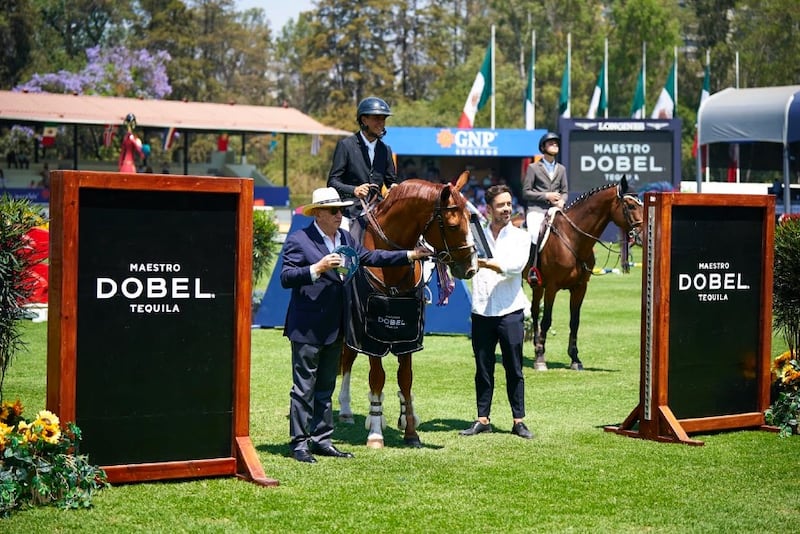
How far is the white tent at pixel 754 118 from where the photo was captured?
30.2 meters

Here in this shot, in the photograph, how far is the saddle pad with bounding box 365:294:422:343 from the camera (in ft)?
27.2

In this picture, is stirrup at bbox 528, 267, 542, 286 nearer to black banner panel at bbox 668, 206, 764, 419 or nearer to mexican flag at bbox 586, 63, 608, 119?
black banner panel at bbox 668, 206, 764, 419

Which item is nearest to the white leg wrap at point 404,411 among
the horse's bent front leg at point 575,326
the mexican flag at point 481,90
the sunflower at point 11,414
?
the sunflower at point 11,414

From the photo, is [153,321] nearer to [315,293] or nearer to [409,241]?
[315,293]

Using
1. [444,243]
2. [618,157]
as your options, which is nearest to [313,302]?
[444,243]

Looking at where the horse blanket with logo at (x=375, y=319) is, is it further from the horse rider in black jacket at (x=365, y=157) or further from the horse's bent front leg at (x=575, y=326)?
the horse's bent front leg at (x=575, y=326)

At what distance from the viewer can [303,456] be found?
797cm

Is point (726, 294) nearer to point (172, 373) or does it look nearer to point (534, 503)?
point (534, 503)

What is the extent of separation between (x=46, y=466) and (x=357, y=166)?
411cm

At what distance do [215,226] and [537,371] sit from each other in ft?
21.2

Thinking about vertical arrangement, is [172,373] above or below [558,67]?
below

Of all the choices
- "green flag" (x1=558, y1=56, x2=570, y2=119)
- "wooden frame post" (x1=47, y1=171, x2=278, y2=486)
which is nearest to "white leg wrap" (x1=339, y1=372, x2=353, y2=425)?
"wooden frame post" (x1=47, y1=171, x2=278, y2=486)

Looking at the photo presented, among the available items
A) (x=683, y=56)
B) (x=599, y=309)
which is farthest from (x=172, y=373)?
(x=683, y=56)

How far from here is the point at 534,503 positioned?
270 inches
